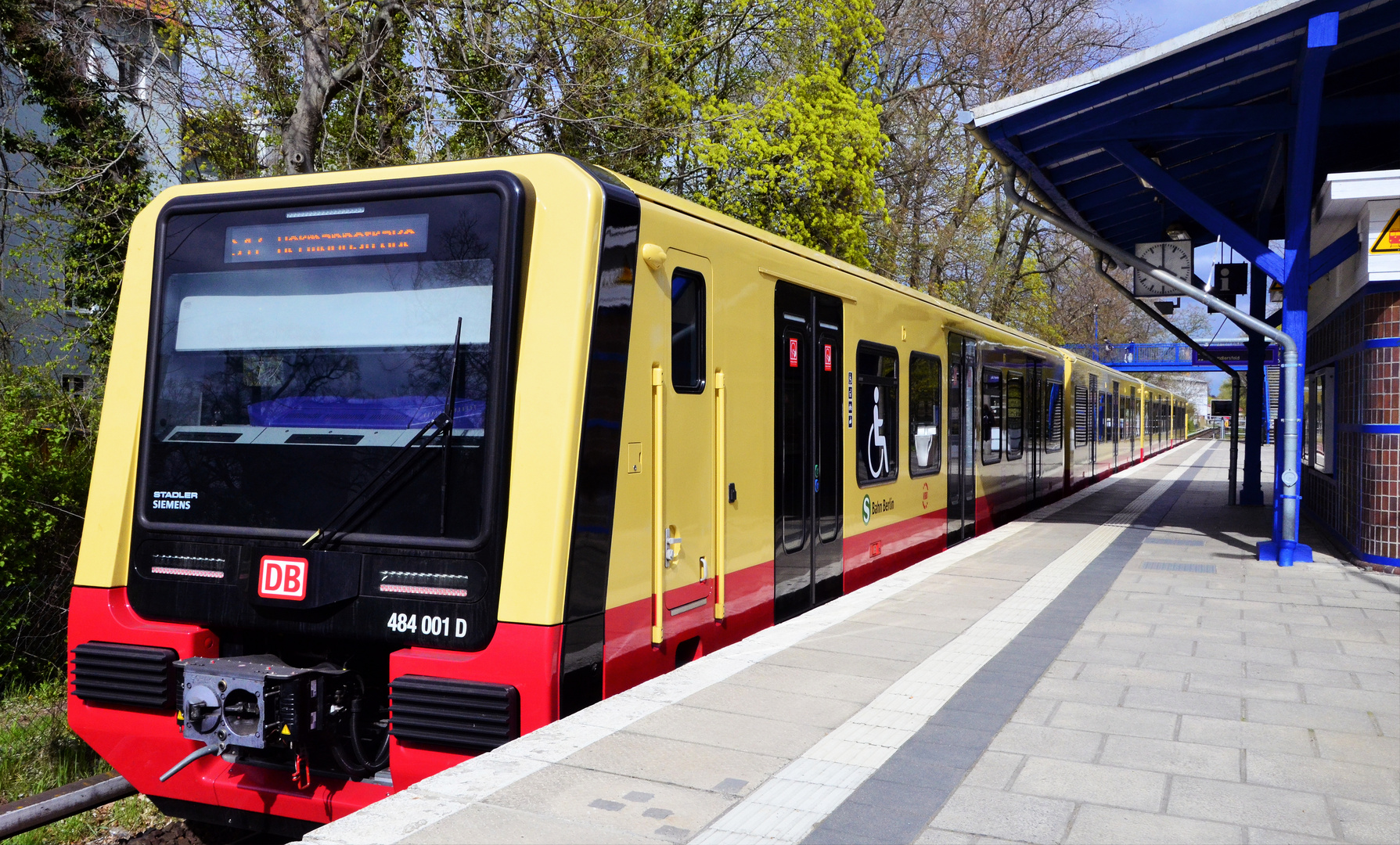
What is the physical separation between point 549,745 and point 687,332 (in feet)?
7.20

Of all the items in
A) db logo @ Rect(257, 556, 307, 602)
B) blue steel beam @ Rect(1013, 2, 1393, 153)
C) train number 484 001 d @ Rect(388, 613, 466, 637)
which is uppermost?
blue steel beam @ Rect(1013, 2, 1393, 153)

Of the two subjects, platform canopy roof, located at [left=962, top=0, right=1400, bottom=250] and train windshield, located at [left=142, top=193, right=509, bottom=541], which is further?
platform canopy roof, located at [left=962, top=0, right=1400, bottom=250]

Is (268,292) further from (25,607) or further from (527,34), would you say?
(527,34)

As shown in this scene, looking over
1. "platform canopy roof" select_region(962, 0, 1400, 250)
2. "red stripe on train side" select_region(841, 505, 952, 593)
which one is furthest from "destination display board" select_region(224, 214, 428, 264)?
"platform canopy roof" select_region(962, 0, 1400, 250)

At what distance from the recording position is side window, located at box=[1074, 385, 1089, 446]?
794 inches

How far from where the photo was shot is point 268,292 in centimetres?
492

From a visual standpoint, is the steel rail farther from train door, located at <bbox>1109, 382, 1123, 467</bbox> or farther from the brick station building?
train door, located at <bbox>1109, 382, 1123, 467</bbox>

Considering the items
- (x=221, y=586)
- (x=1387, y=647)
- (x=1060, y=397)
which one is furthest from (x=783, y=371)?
(x=1060, y=397)

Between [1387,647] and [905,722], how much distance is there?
3801mm

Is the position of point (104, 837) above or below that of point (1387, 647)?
below

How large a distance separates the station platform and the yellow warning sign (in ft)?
10.2

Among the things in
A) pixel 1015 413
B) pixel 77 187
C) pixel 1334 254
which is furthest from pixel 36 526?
pixel 1334 254

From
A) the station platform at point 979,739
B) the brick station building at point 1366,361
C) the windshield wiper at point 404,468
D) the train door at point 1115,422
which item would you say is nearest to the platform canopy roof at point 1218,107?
the brick station building at point 1366,361

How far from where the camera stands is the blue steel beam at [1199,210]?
10852 mm
